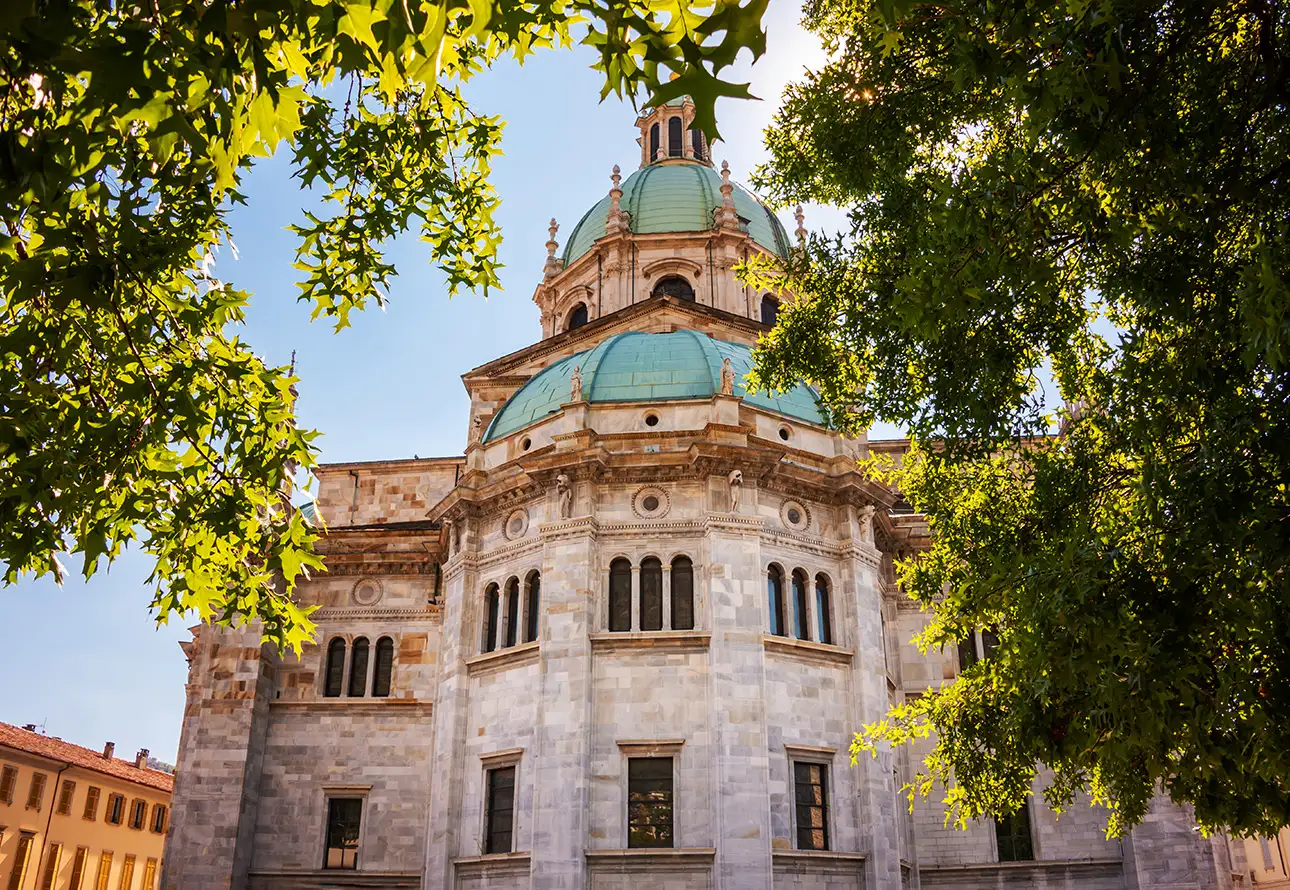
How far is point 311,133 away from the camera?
9.90 metres

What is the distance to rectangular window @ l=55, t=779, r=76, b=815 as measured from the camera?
45.7m

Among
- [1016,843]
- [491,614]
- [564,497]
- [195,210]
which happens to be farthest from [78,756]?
[195,210]

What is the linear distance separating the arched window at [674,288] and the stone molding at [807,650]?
54.2 feet

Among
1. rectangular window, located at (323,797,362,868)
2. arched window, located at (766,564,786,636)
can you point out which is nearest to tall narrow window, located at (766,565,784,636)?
arched window, located at (766,564,786,636)

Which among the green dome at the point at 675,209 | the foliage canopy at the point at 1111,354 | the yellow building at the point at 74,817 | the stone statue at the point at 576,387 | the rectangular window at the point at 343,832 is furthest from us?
the yellow building at the point at 74,817

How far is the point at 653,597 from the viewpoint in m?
24.5

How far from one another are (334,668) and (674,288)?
17.2 meters

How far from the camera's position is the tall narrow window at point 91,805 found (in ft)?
156

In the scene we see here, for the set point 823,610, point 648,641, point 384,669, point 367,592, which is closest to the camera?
point 648,641

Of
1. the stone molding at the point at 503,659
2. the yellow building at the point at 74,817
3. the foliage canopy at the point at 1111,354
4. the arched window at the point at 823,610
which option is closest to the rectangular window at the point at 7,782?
the yellow building at the point at 74,817

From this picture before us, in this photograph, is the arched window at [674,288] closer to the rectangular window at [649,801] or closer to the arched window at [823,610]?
the arched window at [823,610]

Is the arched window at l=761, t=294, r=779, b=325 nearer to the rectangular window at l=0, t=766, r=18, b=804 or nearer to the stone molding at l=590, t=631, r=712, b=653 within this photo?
the stone molding at l=590, t=631, r=712, b=653

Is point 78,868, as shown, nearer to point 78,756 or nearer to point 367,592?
point 78,756

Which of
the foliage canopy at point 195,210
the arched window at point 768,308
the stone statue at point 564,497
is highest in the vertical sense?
the arched window at point 768,308
